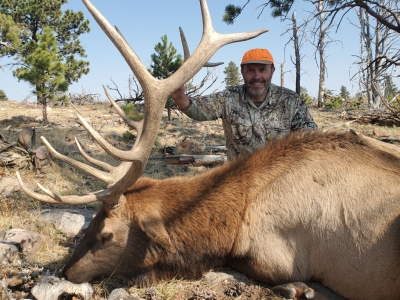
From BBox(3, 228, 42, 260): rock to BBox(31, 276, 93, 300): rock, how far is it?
67 centimetres

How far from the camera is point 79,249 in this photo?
307 cm

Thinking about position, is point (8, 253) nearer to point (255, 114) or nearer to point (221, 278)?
point (221, 278)

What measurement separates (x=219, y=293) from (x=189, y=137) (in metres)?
8.20

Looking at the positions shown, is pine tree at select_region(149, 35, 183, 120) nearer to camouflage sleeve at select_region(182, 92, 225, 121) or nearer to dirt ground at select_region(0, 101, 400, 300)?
dirt ground at select_region(0, 101, 400, 300)

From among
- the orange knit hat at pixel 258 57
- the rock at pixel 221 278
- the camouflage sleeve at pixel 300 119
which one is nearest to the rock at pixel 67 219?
the rock at pixel 221 278

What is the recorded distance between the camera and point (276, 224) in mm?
2875

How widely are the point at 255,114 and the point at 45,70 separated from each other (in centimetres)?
900

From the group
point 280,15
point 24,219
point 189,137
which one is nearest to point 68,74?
point 189,137

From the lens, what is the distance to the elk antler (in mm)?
2701

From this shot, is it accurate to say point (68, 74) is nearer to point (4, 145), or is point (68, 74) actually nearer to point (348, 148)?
point (4, 145)

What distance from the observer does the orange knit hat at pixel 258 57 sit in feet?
15.2

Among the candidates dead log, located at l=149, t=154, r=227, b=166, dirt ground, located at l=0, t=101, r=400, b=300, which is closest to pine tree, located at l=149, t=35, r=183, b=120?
dirt ground, located at l=0, t=101, r=400, b=300

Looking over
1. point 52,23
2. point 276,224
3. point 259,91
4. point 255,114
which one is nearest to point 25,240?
point 276,224

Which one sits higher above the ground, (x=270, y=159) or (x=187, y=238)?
(x=270, y=159)
